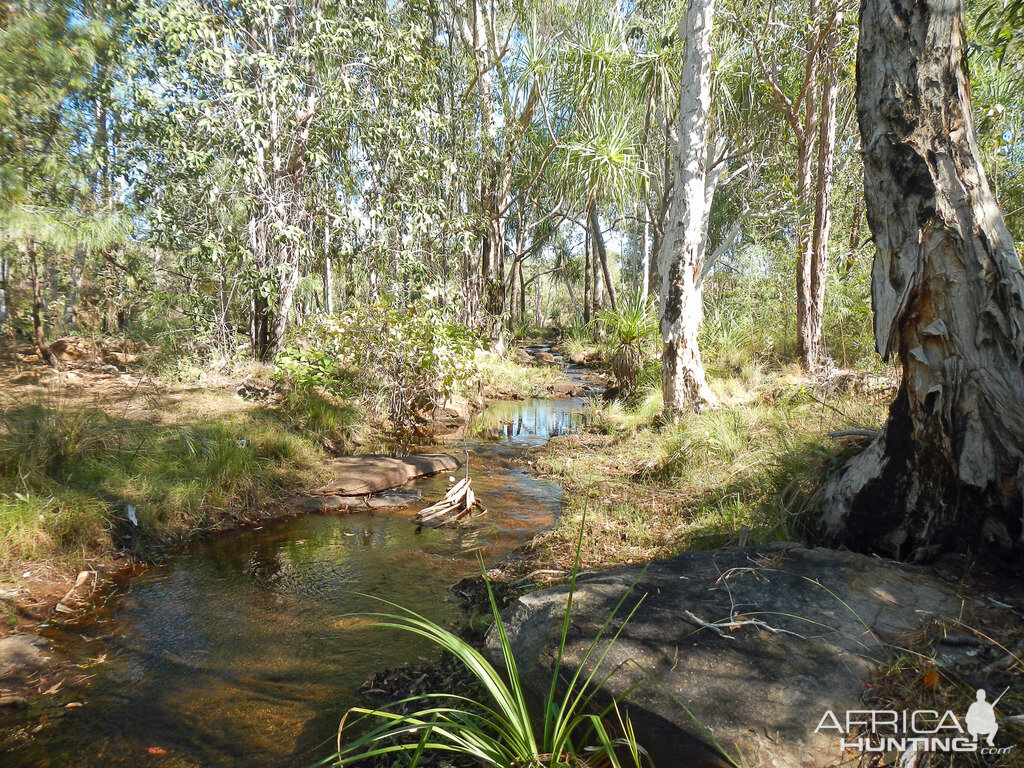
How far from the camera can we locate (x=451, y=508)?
4750 millimetres

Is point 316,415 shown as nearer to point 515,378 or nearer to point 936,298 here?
point 515,378

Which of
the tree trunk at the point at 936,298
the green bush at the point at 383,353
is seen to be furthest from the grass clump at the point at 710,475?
the green bush at the point at 383,353

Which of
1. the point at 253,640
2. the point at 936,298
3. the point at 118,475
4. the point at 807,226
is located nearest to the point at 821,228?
the point at 807,226

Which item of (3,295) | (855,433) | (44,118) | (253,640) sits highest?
(44,118)

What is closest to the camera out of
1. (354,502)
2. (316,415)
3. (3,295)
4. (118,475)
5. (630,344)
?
(118,475)

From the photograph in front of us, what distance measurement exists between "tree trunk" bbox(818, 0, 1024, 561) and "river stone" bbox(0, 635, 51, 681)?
12.9 ft

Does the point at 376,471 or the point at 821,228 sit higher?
the point at 821,228

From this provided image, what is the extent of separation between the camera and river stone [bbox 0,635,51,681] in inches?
102

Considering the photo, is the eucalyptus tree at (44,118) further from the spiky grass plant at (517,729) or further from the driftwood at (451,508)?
the spiky grass plant at (517,729)

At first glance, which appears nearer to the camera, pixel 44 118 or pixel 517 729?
pixel 517 729

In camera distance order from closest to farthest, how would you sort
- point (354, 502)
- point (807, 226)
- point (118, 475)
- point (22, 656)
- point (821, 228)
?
point (22, 656) → point (118, 475) → point (354, 502) → point (821, 228) → point (807, 226)

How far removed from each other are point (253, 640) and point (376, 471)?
9.39 feet

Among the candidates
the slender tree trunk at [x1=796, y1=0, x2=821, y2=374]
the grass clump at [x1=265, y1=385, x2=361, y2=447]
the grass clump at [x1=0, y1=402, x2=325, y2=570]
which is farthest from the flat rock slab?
the slender tree trunk at [x1=796, y1=0, x2=821, y2=374]

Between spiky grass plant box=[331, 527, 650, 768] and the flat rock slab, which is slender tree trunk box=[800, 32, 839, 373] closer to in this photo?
the flat rock slab
